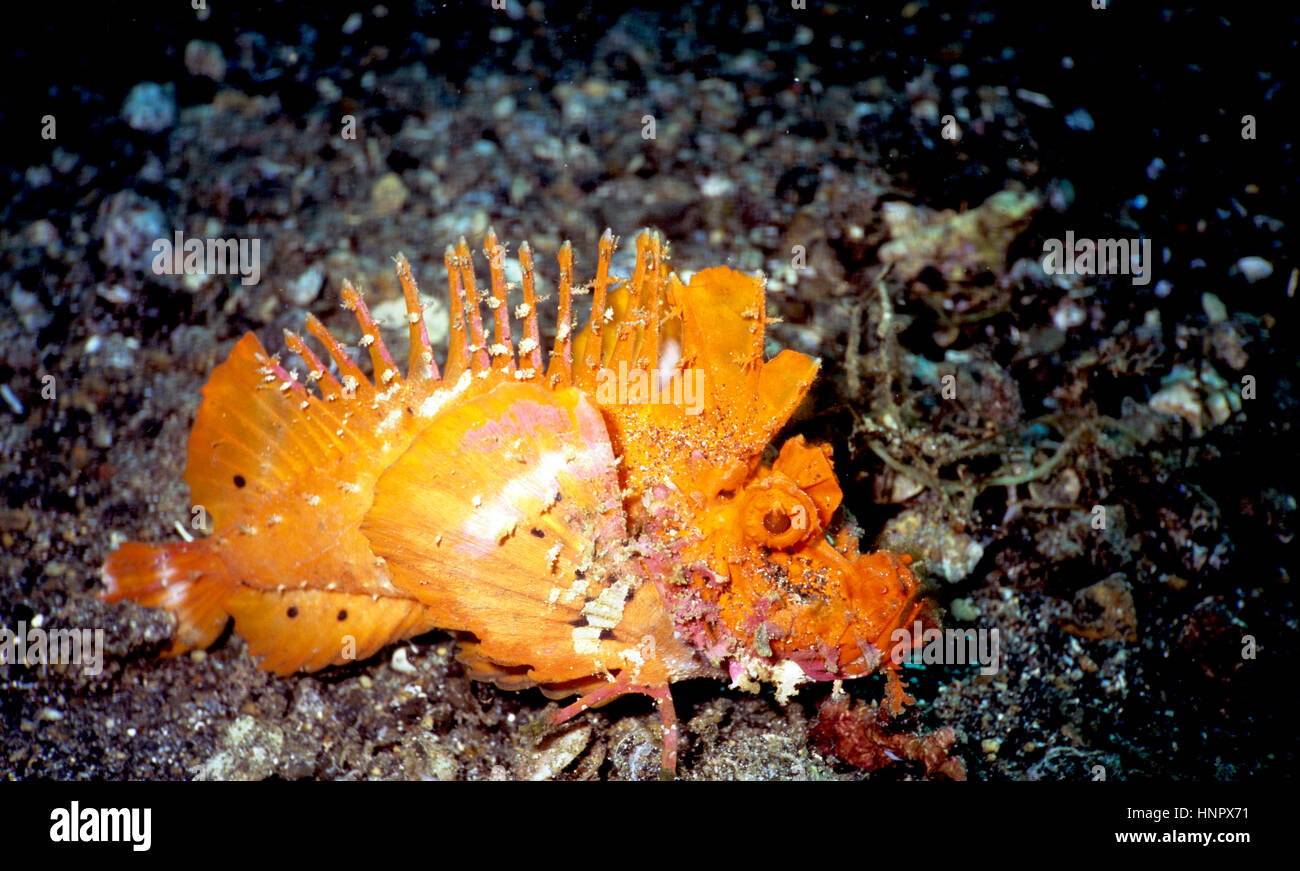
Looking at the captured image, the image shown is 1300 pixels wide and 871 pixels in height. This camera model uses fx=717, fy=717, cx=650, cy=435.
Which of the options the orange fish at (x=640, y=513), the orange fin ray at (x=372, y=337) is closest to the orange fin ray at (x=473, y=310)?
the orange fish at (x=640, y=513)

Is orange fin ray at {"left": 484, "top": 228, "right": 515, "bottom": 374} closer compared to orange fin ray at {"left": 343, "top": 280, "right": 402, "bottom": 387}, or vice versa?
orange fin ray at {"left": 484, "top": 228, "right": 515, "bottom": 374}

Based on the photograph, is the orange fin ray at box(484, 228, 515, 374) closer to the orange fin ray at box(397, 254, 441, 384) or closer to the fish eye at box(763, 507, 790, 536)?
the orange fin ray at box(397, 254, 441, 384)

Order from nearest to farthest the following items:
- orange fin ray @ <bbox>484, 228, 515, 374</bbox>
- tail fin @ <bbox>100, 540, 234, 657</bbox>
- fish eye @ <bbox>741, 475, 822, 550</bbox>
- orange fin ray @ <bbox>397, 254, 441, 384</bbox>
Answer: fish eye @ <bbox>741, 475, 822, 550</bbox> < orange fin ray @ <bbox>484, 228, 515, 374</bbox> < orange fin ray @ <bbox>397, 254, 441, 384</bbox> < tail fin @ <bbox>100, 540, 234, 657</bbox>

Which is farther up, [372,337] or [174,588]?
[372,337]

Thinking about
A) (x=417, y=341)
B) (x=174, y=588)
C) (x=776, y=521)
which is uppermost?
(x=417, y=341)

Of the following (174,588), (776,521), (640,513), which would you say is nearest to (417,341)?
(640,513)

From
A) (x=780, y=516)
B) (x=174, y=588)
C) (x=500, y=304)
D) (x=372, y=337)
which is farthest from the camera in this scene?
(x=174, y=588)

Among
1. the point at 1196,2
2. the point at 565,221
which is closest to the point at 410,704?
the point at 565,221

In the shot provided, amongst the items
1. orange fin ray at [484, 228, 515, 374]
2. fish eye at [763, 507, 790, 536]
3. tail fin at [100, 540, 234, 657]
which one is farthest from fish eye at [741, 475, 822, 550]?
tail fin at [100, 540, 234, 657]

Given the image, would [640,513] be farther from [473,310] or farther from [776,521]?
[473,310]
